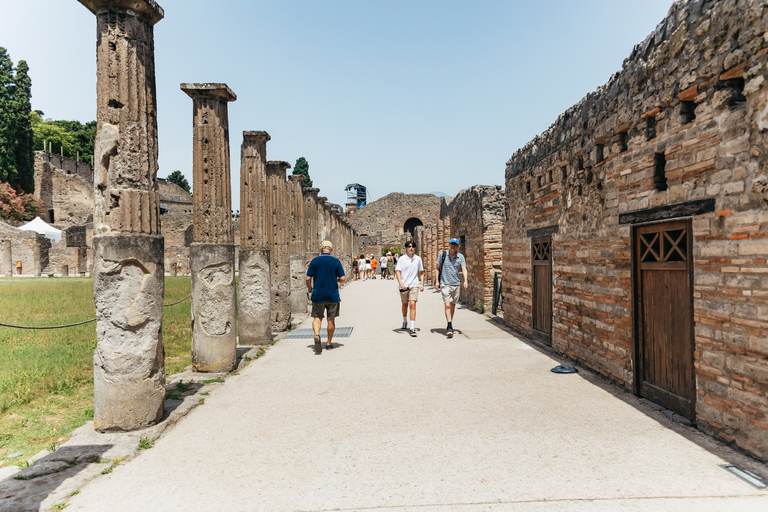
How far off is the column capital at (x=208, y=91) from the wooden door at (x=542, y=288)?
5096mm

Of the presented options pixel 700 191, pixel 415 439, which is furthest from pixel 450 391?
pixel 700 191

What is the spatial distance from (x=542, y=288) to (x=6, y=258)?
37014 millimetres

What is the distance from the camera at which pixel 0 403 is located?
4.99 meters

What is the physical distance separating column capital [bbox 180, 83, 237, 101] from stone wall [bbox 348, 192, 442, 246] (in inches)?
1739

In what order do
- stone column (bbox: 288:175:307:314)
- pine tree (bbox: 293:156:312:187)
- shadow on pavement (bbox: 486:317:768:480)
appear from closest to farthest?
shadow on pavement (bbox: 486:317:768:480), stone column (bbox: 288:175:307:314), pine tree (bbox: 293:156:312:187)

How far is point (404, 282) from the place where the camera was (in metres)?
9.14

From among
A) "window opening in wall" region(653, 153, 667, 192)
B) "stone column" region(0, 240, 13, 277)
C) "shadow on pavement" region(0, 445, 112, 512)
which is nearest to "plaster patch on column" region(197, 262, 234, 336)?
"shadow on pavement" region(0, 445, 112, 512)

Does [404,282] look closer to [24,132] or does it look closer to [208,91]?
[208,91]

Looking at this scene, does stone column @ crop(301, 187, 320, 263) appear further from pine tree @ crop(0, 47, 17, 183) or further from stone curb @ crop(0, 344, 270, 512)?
pine tree @ crop(0, 47, 17, 183)

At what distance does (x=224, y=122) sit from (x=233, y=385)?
355 centimetres

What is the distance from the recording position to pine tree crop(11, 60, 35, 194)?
41125 mm

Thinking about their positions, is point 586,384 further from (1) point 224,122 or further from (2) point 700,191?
(1) point 224,122

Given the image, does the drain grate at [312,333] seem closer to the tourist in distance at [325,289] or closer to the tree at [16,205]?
the tourist in distance at [325,289]

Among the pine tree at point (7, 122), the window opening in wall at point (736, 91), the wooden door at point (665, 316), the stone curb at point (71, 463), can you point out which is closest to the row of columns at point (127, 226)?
the stone curb at point (71, 463)
